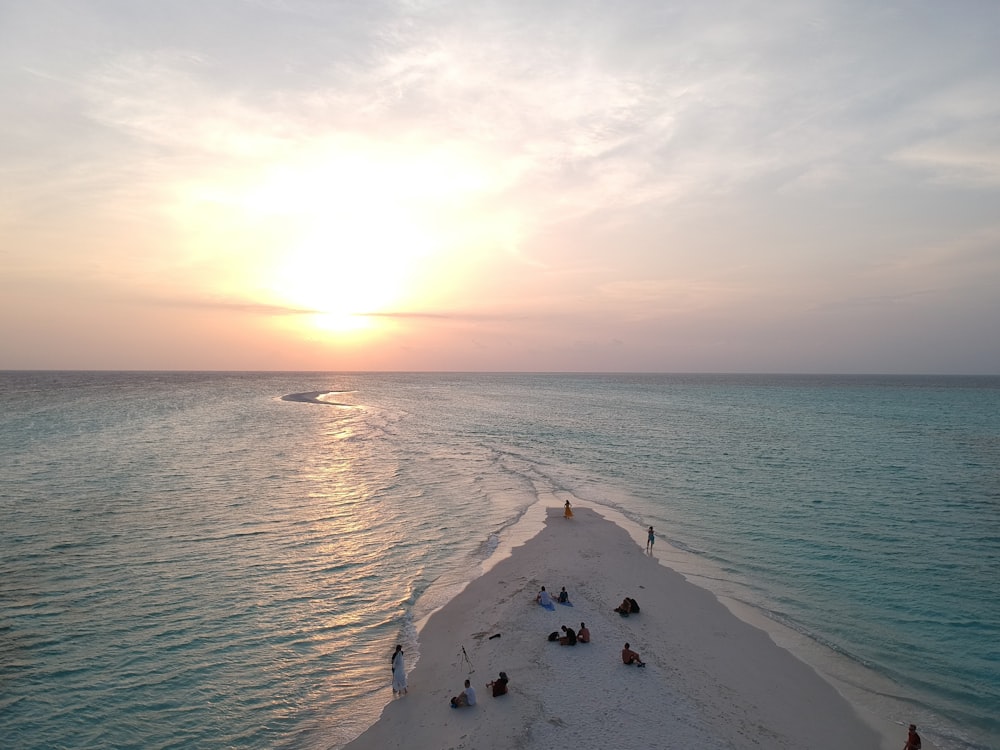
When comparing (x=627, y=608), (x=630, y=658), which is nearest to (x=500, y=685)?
(x=630, y=658)

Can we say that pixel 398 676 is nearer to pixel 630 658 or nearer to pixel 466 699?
pixel 466 699

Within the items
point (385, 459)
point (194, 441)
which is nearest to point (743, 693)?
point (385, 459)

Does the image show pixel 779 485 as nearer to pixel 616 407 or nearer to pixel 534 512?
pixel 534 512

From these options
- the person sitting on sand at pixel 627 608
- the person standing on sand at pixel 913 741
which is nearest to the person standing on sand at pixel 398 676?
the person sitting on sand at pixel 627 608

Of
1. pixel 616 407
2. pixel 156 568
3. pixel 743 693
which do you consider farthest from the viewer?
pixel 616 407

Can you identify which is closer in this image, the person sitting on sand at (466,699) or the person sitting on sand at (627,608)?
the person sitting on sand at (466,699)

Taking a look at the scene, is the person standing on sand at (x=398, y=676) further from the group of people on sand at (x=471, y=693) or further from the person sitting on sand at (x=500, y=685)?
the person sitting on sand at (x=500, y=685)

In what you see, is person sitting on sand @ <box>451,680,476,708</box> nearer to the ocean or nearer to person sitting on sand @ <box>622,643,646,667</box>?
the ocean
